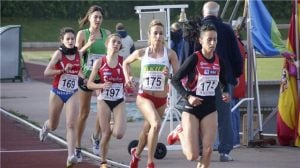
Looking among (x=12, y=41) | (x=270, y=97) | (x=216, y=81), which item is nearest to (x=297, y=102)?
(x=270, y=97)

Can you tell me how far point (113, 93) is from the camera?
1254cm

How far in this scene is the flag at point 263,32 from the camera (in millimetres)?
14898

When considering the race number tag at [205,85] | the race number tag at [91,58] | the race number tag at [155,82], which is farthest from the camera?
the race number tag at [91,58]

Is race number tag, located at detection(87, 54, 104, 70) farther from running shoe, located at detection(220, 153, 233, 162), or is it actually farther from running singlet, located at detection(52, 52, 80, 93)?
running shoe, located at detection(220, 153, 233, 162)

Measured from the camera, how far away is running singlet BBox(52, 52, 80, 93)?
42.1 feet

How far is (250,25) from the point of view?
15109 mm

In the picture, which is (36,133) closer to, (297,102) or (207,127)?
(297,102)

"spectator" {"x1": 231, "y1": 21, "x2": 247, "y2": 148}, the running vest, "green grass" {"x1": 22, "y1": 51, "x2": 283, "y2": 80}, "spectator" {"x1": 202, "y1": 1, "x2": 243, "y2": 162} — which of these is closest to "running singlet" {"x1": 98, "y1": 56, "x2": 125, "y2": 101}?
"spectator" {"x1": 202, "y1": 1, "x2": 243, "y2": 162}

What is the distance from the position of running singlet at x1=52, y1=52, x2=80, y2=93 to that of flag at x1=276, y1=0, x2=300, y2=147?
12.6 feet

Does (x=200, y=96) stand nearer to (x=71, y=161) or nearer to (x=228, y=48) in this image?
(x=71, y=161)

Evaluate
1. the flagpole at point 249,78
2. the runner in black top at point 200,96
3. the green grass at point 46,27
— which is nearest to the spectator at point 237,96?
the flagpole at point 249,78

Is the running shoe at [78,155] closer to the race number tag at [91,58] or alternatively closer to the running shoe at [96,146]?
the running shoe at [96,146]

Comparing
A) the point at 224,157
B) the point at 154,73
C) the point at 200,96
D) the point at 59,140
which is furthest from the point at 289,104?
the point at 200,96

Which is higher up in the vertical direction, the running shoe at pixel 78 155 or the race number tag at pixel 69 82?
the race number tag at pixel 69 82
